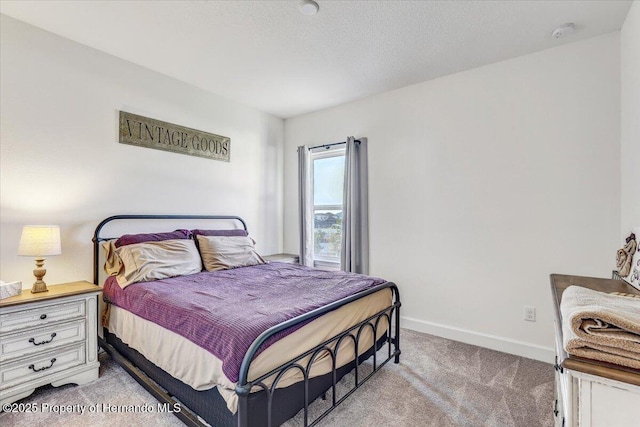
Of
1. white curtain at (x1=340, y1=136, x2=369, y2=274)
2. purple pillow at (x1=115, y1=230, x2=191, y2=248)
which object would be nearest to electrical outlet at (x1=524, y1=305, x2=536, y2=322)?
white curtain at (x1=340, y1=136, x2=369, y2=274)

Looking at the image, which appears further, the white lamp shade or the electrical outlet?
the electrical outlet

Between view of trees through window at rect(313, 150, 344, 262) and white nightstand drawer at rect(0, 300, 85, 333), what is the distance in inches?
104

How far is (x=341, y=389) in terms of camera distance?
2.09m

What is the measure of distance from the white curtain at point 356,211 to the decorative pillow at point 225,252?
1041 millimetres

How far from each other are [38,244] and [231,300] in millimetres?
1370

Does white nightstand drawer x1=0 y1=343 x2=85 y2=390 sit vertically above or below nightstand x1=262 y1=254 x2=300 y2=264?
below

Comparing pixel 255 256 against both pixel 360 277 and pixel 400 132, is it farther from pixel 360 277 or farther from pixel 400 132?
pixel 400 132

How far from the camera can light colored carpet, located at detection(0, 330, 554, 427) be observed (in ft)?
5.86

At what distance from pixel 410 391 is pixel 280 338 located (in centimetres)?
117

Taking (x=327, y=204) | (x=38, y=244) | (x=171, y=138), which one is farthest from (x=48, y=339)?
(x=327, y=204)

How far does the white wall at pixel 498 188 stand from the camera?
2.40 meters

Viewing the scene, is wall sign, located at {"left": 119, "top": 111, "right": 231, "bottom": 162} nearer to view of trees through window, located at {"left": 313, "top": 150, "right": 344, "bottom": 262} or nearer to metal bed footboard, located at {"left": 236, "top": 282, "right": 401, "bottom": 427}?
view of trees through window, located at {"left": 313, "top": 150, "right": 344, "bottom": 262}

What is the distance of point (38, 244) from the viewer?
6.69 feet

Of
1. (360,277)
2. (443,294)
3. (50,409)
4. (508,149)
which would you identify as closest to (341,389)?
(360,277)
